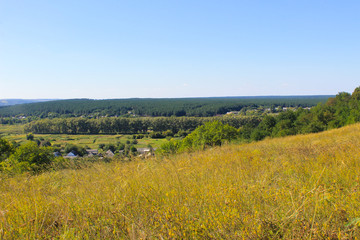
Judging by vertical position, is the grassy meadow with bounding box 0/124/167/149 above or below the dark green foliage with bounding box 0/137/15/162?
below

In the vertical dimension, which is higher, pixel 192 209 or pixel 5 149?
pixel 192 209

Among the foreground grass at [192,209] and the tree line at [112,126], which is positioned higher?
the foreground grass at [192,209]

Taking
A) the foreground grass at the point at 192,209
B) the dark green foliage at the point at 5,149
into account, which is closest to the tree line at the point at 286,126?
the dark green foliage at the point at 5,149

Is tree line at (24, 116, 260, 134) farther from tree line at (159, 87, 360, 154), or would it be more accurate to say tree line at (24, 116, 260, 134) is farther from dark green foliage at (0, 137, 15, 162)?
dark green foliage at (0, 137, 15, 162)

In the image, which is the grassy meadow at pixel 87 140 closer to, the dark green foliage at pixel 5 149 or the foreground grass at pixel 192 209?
the dark green foliage at pixel 5 149

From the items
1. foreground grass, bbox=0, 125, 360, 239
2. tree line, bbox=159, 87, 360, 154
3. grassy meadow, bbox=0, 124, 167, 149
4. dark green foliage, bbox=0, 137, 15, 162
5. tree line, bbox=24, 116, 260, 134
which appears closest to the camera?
foreground grass, bbox=0, 125, 360, 239

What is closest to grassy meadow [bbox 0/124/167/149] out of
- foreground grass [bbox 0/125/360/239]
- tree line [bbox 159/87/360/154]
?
tree line [bbox 159/87/360/154]

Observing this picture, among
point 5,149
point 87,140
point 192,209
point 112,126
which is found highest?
point 192,209

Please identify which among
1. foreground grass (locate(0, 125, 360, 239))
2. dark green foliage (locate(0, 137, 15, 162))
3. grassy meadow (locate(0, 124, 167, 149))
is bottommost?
grassy meadow (locate(0, 124, 167, 149))

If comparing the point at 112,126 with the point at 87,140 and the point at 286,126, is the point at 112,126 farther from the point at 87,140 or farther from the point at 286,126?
the point at 286,126

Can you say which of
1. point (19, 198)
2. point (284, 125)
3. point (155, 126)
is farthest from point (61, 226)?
point (155, 126)

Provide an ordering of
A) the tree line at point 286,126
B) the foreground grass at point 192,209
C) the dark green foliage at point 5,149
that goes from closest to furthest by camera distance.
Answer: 1. the foreground grass at point 192,209
2. the dark green foliage at point 5,149
3. the tree line at point 286,126

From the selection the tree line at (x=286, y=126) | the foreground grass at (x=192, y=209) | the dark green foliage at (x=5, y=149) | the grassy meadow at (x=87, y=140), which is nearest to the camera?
the foreground grass at (x=192, y=209)

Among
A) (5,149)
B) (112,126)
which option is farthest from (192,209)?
(112,126)
